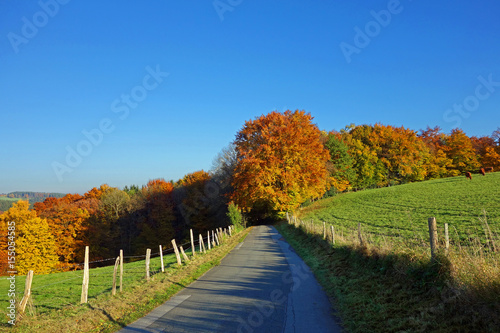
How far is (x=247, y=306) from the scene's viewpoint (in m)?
7.89

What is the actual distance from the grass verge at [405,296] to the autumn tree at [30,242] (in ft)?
142

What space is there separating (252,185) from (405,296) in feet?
105

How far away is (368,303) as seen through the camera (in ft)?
23.6

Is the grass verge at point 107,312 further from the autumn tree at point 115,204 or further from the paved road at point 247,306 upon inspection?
the autumn tree at point 115,204

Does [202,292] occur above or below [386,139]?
below

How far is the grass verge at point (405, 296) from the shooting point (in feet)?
15.8

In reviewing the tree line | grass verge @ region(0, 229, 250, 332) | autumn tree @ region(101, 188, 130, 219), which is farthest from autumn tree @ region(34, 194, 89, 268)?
grass verge @ region(0, 229, 250, 332)

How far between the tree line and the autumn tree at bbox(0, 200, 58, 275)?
0.13 m

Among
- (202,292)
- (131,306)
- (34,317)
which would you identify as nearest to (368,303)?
(202,292)

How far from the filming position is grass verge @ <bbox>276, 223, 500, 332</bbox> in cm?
481

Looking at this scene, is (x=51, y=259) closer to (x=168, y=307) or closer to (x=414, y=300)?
(x=168, y=307)

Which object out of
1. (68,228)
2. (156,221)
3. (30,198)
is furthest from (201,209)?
(30,198)

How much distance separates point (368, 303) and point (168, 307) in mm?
5154

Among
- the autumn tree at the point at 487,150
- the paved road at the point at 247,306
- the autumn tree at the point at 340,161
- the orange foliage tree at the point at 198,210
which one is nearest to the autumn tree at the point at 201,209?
the orange foliage tree at the point at 198,210
